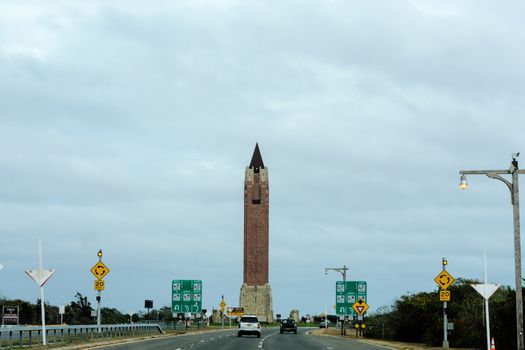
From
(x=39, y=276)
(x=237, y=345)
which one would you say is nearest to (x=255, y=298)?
(x=237, y=345)

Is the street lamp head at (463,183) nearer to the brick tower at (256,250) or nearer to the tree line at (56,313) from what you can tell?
the tree line at (56,313)

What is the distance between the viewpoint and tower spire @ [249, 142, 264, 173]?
158 m

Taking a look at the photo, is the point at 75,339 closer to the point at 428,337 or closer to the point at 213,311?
the point at 428,337

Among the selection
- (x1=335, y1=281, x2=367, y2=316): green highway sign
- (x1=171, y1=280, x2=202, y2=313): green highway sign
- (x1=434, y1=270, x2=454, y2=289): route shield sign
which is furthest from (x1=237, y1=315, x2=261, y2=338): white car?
(x1=434, y1=270, x2=454, y2=289): route shield sign

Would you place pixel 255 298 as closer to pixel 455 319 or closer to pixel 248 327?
pixel 248 327

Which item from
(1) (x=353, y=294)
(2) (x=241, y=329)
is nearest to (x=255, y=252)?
(1) (x=353, y=294)

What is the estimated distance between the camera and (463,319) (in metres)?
46.0

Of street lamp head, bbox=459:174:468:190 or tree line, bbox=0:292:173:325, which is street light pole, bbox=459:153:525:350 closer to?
street lamp head, bbox=459:174:468:190

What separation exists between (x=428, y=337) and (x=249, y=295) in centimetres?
9950

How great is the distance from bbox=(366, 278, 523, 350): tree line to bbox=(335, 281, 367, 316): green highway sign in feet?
8.83

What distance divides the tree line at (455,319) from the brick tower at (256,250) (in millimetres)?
73238

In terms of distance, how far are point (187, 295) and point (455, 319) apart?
30.7m

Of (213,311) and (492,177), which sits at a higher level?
(492,177)

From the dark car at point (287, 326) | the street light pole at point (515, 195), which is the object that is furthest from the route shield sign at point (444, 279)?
the dark car at point (287, 326)
